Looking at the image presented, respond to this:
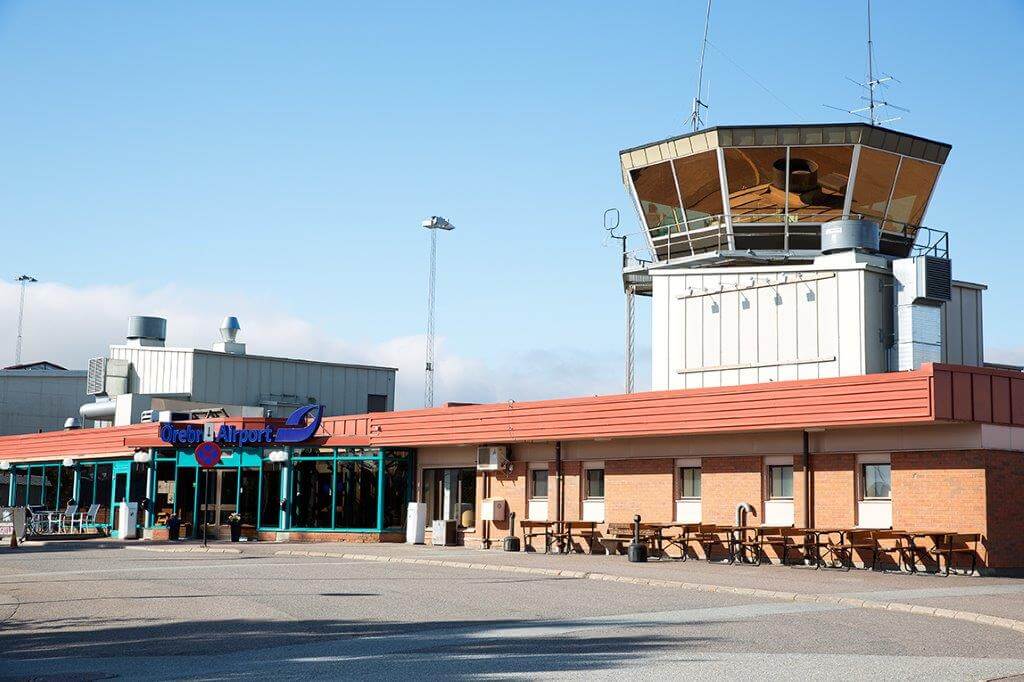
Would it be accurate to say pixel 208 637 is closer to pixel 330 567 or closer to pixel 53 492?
pixel 330 567

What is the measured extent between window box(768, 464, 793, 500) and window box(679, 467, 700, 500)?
199cm

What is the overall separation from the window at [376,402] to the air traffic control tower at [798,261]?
21797 millimetres

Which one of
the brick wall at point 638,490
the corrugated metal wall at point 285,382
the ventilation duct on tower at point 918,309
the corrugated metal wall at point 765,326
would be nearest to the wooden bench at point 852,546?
the brick wall at point 638,490

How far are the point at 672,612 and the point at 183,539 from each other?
23940 millimetres

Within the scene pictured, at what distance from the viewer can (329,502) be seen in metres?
35.8

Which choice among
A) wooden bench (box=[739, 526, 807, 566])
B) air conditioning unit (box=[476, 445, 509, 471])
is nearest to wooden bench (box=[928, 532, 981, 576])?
wooden bench (box=[739, 526, 807, 566])

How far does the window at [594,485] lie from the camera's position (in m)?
30.7

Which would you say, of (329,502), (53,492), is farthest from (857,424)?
(53,492)

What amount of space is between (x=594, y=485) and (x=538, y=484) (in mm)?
2044

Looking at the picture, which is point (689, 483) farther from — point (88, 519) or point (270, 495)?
point (88, 519)

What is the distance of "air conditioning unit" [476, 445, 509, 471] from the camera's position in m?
32.7

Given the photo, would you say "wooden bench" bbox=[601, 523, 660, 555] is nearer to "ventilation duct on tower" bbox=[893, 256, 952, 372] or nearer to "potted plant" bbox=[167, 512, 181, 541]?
"ventilation duct on tower" bbox=[893, 256, 952, 372]

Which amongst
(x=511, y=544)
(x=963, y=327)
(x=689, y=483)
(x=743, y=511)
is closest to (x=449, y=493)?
(x=511, y=544)

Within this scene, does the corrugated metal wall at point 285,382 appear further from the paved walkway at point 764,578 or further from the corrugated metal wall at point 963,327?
the corrugated metal wall at point 963,327
